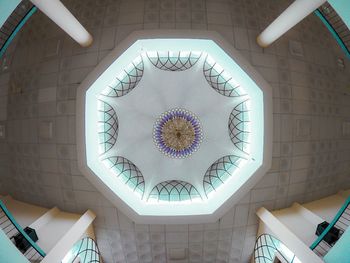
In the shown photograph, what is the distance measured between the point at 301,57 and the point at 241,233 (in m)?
11.1

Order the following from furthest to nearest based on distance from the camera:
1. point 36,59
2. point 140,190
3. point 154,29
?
1. point 140,190
2. point 36,59
3. point 154,29

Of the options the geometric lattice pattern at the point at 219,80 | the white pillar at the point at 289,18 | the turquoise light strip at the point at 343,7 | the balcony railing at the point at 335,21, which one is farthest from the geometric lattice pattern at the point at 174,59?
the turquoise light strip at the point at 343,7

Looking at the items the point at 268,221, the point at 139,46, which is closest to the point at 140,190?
the point at 268,221

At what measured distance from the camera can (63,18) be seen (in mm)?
10023

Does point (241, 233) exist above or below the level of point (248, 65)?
below

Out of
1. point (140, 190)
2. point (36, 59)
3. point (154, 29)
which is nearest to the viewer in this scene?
point (154, 29)

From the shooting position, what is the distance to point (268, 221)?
40.3 ft

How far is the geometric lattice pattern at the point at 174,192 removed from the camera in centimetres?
1534

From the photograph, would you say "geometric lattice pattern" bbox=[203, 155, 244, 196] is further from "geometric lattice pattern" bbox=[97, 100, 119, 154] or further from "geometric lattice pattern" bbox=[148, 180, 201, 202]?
"geometric lattice pattern" bbox=[97, 100, 119, 154]

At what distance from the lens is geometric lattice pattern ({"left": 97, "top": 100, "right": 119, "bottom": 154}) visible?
1462 centimetres

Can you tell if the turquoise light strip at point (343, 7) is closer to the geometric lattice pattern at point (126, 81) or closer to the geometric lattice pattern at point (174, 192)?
the geometric lattice pattern at point (126, 81)

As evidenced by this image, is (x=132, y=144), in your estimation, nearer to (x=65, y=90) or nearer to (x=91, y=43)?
(x=65, y=90)

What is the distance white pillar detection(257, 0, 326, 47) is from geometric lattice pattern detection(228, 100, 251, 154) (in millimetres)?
4036

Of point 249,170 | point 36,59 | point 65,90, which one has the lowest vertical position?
point 249,170
